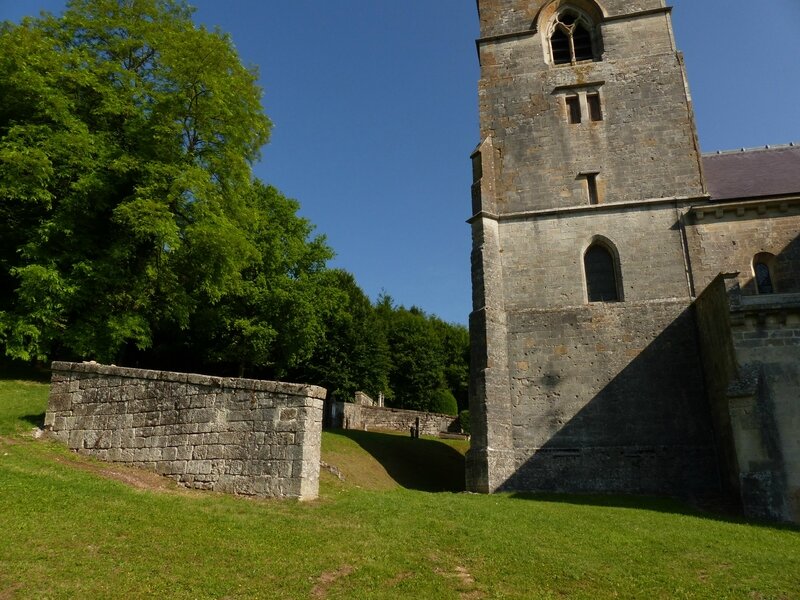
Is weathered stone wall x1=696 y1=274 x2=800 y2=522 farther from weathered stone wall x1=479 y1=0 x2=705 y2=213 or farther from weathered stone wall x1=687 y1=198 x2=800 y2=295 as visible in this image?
weathered stone wall x1=479 y1=0 x2=705 y2=213

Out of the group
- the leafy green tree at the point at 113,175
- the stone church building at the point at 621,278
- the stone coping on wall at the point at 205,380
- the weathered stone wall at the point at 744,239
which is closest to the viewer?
the stone coping on wall at the point at 205,380

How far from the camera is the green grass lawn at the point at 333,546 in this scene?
19.3 ft

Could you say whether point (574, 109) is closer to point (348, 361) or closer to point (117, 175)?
point (117, 175)

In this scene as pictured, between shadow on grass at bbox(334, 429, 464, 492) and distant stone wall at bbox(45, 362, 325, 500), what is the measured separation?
7876mm

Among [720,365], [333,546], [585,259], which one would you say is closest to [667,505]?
[720,365]

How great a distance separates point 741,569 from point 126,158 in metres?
15.6

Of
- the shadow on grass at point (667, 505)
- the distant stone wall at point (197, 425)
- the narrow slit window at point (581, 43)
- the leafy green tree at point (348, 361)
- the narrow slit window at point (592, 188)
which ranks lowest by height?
the shadow on grass at point (667, 505)

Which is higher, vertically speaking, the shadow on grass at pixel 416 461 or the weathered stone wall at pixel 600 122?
the weathered stone wall at pixel 600 122

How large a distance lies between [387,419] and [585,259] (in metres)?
13.8

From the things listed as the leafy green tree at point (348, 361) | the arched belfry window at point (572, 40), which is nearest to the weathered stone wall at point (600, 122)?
the arched belfry window at point (572, 40)

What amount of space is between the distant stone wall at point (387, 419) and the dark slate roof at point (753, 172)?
16.0 metres

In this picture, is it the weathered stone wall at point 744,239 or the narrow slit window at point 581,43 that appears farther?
the narrow slit window at point 581,43

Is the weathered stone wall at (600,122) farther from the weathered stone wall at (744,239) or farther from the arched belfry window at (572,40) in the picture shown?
A: the weathered stone wall at (744,239)

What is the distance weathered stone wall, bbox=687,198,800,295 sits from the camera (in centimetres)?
1630
